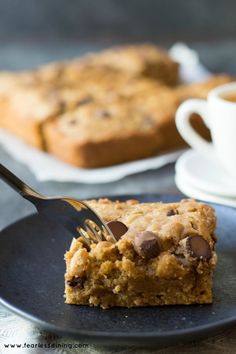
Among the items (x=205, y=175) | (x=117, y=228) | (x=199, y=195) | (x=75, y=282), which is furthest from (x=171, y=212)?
(x=205, y=175)

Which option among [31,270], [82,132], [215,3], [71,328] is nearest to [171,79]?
[82,132]

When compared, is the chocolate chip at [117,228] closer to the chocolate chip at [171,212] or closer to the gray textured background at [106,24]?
the chocolate chip at [171,212]

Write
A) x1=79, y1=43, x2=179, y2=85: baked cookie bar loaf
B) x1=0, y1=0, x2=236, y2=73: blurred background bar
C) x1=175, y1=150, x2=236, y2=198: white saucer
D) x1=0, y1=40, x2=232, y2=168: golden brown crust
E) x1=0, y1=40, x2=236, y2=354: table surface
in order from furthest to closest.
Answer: x1=0, y1=0, x2=236, y2=73: blurred background bar
x1=79, y1=43, x2=179, y2=85: baked cookie bar loaf
x1=0, y1=40, x2=232, y2=168: golden brown crust
x1=175, y1=150, x2=236, y2=198: white saucer
x1=0, y1=40, x2=236, y2=354: table surface

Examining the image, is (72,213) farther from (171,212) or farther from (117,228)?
(171,212)

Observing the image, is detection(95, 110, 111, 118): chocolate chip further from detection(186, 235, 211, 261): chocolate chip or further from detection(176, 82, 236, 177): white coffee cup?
detection(186, 235, 211, 261): chocolate chip

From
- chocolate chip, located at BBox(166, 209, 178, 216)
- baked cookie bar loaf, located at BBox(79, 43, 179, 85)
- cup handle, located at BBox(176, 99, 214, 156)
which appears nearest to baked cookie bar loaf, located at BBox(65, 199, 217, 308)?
chocolate chip, located at BBox(166, 209, 178, 216)

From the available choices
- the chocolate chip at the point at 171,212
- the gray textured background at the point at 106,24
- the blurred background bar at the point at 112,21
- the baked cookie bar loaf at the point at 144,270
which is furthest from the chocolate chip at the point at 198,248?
the blurred background bar at the point at 112,21
